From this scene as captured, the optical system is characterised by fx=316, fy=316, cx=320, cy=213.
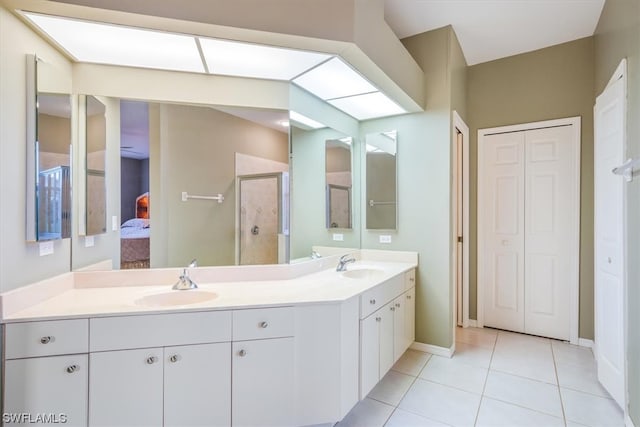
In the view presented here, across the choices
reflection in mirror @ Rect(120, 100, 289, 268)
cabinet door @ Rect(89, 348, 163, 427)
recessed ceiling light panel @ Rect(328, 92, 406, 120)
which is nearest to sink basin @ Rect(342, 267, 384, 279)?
reflection in mirror @ Rect(120, 100, 289, 268)

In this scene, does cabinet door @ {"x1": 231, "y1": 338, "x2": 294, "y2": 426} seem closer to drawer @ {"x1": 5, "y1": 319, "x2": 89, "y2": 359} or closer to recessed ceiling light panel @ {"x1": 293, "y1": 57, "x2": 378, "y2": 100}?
drawer @ {"x1": 5, "y1": 319, "x2": 89, "y2": 359}

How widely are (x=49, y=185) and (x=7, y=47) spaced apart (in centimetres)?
63

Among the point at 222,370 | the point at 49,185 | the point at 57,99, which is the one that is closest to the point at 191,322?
the point at 222,370

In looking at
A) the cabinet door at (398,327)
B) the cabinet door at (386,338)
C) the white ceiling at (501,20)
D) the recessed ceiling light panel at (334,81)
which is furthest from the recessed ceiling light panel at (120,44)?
the cabinet door at (398,327)

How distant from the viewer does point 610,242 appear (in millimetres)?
2137

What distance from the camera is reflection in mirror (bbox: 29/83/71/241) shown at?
154cm

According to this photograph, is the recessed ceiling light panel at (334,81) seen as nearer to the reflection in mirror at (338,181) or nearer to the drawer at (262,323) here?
the reflection in mirror at (338,181)

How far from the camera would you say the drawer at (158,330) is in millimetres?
1399

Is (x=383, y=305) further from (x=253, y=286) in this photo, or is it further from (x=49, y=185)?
(x=49, y=185)

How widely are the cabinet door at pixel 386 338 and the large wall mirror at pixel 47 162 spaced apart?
195 centimetres

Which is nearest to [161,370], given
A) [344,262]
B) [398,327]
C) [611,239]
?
[344,262]

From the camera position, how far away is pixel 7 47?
1.40m

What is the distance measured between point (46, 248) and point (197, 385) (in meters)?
1.04

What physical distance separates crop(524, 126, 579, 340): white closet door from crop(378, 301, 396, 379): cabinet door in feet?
6.12
